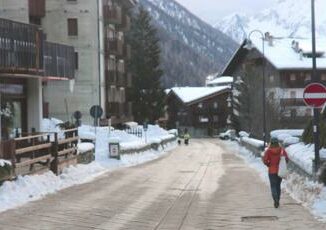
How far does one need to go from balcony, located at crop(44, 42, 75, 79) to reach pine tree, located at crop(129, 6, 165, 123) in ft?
203

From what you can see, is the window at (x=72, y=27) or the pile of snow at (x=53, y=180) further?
the window at (x=72, y=27)

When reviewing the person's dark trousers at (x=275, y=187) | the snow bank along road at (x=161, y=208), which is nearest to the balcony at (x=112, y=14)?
the snow bank along road at (x=161, y=208)

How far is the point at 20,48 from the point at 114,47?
45118 millimetres

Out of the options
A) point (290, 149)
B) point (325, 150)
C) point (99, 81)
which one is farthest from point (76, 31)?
point (325, 150)

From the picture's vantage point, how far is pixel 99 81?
210 feet

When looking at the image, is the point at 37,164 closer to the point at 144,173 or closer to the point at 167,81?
the point at 144,173

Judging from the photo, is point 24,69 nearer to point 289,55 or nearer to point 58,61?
point 58,61

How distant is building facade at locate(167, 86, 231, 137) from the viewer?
438ft

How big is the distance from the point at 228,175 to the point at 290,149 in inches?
136

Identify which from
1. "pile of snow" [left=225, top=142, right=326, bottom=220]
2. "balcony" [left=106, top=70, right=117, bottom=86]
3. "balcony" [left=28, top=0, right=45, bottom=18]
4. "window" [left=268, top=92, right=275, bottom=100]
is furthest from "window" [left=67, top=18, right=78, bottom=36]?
"pile of snow" [left=225, top=142, right=326, bottom=220]

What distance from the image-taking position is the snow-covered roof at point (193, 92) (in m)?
134

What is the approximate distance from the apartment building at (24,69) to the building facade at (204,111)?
10321 centimetres

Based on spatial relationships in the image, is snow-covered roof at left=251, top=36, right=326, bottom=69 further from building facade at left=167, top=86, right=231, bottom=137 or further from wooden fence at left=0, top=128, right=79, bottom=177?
wooden fence at left=0, top=128, right=79, bottom=177

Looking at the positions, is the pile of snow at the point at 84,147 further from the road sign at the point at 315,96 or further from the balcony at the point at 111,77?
the balcony at the point at 111,77
